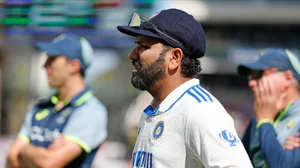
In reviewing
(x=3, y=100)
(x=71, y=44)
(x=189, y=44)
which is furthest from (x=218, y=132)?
(x=3, y=100)

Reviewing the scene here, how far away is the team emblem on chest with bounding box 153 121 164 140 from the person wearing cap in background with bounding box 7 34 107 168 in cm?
176

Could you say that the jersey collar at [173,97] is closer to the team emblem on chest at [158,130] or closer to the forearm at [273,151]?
the team emblem on chest at [158,130]

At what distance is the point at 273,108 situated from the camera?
4633 millimetres

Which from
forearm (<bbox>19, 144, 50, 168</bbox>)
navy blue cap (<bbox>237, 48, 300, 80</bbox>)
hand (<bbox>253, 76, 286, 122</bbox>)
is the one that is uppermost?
navy blue cap (<bbox>237, 48, 300, 80</bbox>)

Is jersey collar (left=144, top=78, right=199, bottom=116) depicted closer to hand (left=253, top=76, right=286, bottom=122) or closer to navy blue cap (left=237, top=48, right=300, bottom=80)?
hand (left=253, top=76, right=286, bottom=122)

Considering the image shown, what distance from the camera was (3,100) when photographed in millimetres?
17672

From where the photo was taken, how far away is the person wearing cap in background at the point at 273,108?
4352 millimetres

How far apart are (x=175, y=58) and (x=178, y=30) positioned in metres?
0.13

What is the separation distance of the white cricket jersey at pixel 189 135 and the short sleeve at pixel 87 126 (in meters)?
1.64

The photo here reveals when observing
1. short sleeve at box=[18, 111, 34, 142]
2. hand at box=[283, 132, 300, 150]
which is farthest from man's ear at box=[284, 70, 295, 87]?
short sleeve at box=[18, 111, 34, 142]

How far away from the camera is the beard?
3342 mm

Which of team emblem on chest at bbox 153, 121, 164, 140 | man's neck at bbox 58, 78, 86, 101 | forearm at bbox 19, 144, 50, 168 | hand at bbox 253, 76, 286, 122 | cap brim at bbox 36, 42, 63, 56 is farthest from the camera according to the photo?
cap brim at bbox 36, 42, 63, 56

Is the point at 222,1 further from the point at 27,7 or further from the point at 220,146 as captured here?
the point at 220,146

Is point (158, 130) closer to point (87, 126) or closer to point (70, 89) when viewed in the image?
point (87, 126)
